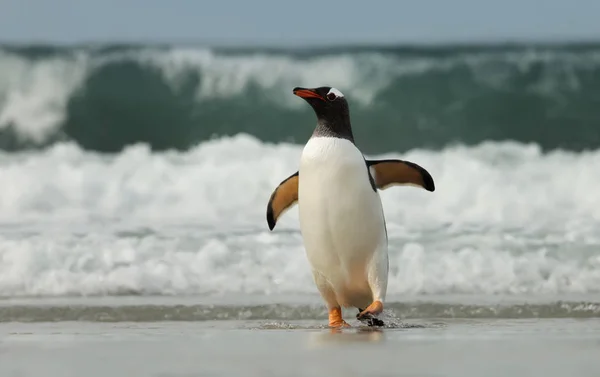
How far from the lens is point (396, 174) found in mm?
6137

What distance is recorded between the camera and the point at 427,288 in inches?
316

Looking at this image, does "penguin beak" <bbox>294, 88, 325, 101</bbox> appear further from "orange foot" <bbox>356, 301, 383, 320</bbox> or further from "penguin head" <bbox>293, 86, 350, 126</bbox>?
"orange foot" <bbox>356, 301, 383, 320</bbox>

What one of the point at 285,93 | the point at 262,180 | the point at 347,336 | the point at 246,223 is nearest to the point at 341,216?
the point at 347,336

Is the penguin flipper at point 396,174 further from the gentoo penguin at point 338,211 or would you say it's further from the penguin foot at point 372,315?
the penguin foot at point 372,315

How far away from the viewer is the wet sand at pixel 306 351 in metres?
3.33

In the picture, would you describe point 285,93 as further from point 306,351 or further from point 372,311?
point 306,351

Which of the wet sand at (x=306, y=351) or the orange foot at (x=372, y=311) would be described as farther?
the orange foot at (x=372, y=311)

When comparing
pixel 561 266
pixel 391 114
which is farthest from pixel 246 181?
pixel 561 266

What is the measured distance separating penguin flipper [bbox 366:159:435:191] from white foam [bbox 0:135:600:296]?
1930mm

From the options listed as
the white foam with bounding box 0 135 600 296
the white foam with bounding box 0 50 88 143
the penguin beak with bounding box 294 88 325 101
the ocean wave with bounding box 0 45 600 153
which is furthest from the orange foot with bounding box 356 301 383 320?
the white foam with bounding box 0 50 88 143

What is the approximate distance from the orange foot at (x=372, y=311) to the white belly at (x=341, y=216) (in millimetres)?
276

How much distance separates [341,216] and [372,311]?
1.75 ft

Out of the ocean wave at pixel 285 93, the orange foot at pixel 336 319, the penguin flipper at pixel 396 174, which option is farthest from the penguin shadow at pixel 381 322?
the ocean wave at pixel 285 93

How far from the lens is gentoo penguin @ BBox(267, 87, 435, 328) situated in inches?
227
